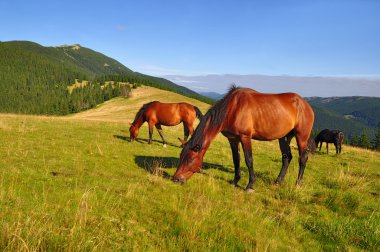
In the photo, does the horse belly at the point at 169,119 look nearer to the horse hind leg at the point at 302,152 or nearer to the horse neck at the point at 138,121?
the horse neck at the point at 138,121

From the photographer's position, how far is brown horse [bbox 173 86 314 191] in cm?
786

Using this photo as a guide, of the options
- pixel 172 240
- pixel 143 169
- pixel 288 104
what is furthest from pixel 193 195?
pixel 288 104

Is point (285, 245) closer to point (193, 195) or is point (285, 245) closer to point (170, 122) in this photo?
point (193, 195)

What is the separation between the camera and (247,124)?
8203mm

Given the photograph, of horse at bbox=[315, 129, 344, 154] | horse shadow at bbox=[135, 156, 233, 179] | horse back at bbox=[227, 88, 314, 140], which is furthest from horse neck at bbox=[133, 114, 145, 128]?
horse at bbox=[315, 129, 344, 154]

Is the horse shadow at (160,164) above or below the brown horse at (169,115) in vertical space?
below

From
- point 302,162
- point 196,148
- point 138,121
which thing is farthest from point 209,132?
point 138,121

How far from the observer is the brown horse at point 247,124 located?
786cm

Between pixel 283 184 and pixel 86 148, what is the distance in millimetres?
7990

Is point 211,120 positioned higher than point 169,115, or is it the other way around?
point 211,120

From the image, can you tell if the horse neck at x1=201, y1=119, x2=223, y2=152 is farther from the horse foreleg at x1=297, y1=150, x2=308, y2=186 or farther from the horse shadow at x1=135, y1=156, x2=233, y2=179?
the horse foreleg at x1=297, y1=150, x2=308, y2=186

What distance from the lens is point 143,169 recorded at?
9.74m

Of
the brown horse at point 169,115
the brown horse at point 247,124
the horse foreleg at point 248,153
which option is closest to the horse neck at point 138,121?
the brown horse at point 169,115

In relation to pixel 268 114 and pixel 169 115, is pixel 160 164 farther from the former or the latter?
pixel 169 115
